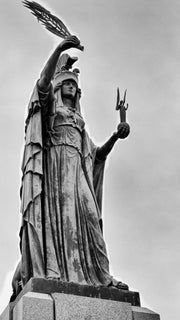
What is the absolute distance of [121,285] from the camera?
1050 cm

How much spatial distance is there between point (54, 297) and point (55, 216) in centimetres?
188

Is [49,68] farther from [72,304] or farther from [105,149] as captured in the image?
[72,304]

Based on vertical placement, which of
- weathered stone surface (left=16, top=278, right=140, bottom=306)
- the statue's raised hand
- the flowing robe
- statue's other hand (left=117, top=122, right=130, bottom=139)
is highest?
the statue's raised hand

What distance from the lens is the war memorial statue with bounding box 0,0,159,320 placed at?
394 inches

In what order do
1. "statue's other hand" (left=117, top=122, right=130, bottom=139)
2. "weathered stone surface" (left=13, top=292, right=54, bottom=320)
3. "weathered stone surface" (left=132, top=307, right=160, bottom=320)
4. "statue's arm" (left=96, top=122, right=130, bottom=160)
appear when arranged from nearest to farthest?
"weathered stone surface" (left=13, top=292, right=54, bottom=320) → "weathered stone surface" (left=132, top=307, right=160, bottom=320) → "statue's other hand" (left=117, top=122, right=130, bottom=139) → "statue's arm" (left=96, top=122, right=130, bottom=160)

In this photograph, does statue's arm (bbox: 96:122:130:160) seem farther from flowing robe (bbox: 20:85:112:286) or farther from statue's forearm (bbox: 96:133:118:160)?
flowing robe (bbox: 20:85:112:286)

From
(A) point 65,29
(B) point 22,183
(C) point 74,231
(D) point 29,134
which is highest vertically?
(A) point 65,29

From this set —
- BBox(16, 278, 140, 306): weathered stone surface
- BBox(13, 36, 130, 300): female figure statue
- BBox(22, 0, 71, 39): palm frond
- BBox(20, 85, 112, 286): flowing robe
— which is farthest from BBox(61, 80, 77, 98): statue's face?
BBox(16, 278, 140, 306): weathered stone surface

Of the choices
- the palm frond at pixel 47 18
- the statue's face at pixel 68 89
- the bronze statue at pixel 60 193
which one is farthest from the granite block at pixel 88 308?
the palm frond at pixel 47 18

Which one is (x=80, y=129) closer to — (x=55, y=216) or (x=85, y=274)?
(x=55, y=216)

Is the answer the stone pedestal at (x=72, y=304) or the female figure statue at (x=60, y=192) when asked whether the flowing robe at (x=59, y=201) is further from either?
the stone pedestal at (x=72, y=304)

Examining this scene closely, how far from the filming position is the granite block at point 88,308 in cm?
941

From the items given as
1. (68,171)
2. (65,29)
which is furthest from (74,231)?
(65,29)

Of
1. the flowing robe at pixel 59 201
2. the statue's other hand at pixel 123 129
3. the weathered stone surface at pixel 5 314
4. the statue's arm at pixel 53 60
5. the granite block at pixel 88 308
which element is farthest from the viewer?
the statue's other hand at pixel 123 129
